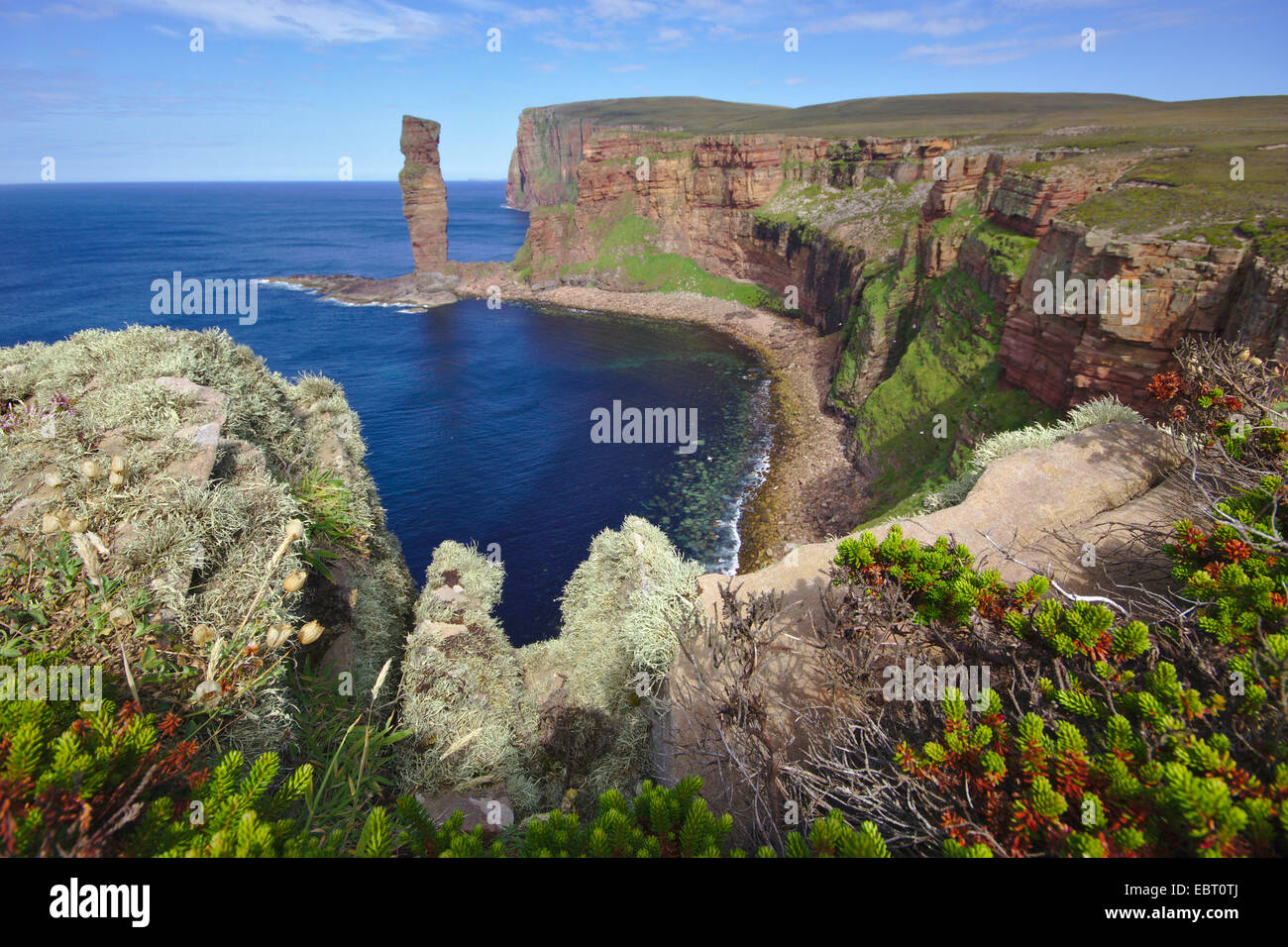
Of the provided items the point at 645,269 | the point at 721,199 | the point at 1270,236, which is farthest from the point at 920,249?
the point at 645,269

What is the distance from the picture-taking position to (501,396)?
6719 cm

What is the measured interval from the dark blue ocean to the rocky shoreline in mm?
2323

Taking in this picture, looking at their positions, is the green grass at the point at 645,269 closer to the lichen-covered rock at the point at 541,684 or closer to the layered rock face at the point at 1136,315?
the layered rock face at the point at 1136,315

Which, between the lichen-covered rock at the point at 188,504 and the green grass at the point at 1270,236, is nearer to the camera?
the lichen-covered rock at the point at 188,504

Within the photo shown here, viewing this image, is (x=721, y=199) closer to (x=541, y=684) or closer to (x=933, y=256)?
(x=933, y=256)

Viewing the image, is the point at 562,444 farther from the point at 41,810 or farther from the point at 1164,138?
the point at 1164,138

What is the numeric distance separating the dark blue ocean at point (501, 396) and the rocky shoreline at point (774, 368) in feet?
7.62

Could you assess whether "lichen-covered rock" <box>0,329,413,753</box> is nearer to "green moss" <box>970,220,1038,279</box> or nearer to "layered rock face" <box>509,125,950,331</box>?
"green moss" <box>970,220,1038,279</box>

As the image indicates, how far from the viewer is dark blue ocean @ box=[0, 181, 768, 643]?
42219 millimetres

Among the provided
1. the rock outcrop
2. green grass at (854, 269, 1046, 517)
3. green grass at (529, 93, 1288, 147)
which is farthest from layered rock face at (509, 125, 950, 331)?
the rock outcrop

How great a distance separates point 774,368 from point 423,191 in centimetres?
7811

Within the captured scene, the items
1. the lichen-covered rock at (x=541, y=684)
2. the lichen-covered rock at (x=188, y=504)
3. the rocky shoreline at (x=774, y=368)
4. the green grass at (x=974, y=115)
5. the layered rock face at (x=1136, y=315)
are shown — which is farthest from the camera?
the green grass at (x=974, y=115)

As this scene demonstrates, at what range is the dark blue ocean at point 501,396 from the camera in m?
42.2

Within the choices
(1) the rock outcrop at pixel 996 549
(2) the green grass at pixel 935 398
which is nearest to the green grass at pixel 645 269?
(2) the green grass at pixel 935 398
